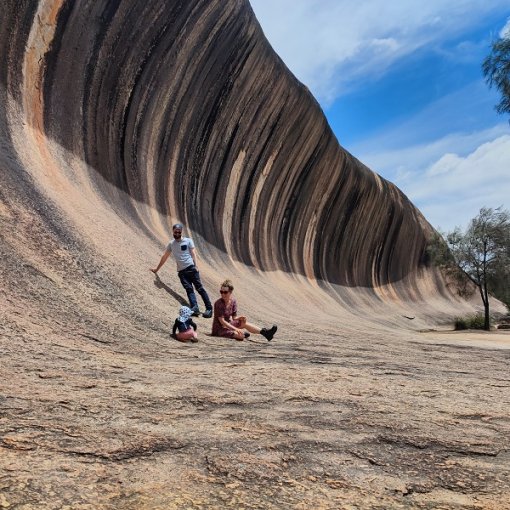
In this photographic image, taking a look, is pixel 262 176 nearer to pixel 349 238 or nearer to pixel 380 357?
pixel 349 238

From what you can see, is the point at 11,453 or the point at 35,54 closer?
the point at 11,453

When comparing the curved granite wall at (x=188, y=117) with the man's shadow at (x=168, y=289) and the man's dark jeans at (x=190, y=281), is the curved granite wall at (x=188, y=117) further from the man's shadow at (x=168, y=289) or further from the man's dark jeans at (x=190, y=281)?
→ the man's dark jeans at (x=190, y=281)

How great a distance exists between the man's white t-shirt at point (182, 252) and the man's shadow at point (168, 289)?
355 millimetres

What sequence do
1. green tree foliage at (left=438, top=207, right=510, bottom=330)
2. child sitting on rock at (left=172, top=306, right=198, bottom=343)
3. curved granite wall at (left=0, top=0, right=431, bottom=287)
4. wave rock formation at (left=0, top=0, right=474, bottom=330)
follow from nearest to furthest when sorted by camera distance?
child sitting on rock at (left=172, top=306, right=198, bottom=343) → wave rock formation at (left=0, top=0, right=474, bottom=330) → curved granite wall at (left=0, top=0, right=431, bottom=287) → green tree foliage at (left=438, top=207, right=510, bottom=330)

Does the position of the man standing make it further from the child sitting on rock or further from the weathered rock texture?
the child sitting on rock

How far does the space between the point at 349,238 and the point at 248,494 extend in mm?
25291

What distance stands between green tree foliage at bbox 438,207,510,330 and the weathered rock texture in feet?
Result: 42.7

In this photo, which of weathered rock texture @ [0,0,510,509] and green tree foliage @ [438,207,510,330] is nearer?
weathered rock texture @ [0,0,510,509]

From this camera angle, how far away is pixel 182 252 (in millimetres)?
7543

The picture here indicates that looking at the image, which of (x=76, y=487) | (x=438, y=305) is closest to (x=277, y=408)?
(x=76, y=487)

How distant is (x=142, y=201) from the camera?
38.4 feet

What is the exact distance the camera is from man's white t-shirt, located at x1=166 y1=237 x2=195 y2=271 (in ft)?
24.5

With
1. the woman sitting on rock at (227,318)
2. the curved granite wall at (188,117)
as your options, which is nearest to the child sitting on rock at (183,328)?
the woman sitting on rock at (227,318)

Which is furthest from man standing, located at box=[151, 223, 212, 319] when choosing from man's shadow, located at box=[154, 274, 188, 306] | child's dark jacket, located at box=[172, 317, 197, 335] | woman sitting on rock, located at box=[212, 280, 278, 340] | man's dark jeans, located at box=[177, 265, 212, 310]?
child's dark jacket, located at box=[172, 317, 197, 335]
